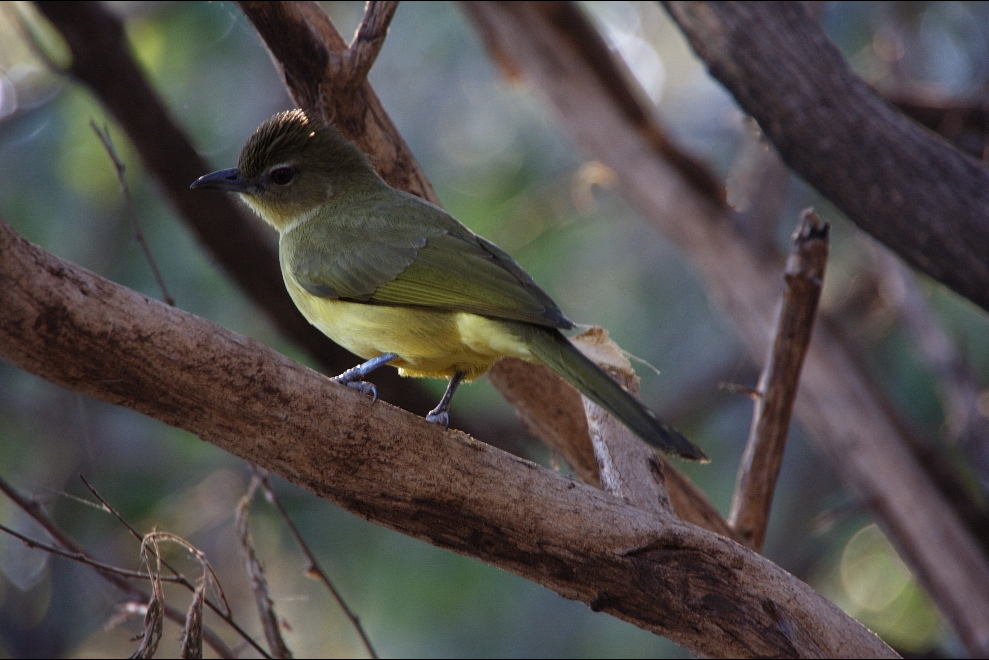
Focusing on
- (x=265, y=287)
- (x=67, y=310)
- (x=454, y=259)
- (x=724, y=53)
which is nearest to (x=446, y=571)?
(x=265, y=287)

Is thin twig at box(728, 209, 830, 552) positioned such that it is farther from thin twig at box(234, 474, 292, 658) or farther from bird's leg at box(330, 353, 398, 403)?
thin twig at box(234, 474, 292, 658)

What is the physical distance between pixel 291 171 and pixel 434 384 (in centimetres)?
332

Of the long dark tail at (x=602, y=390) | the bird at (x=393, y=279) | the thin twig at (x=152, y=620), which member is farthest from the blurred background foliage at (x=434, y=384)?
the thin twig at (x=152, y=620)

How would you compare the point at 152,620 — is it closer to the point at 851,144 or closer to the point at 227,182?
the point at 227,182

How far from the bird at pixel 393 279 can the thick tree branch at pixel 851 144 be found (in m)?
1.25

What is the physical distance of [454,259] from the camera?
11.6 ft

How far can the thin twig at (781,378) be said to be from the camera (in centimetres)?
412

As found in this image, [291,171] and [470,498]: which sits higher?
[291,171]

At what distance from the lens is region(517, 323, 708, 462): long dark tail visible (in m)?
2.70

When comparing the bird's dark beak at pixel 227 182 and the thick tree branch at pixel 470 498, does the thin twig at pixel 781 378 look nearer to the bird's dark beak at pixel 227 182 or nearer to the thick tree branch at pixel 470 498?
the thick tree branch at pixel 470 498

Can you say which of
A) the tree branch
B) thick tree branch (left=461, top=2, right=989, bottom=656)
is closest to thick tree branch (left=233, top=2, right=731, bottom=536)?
the tree branch

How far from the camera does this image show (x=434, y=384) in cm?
723

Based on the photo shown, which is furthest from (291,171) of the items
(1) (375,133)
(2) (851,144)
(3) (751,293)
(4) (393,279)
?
(3) (751,293)

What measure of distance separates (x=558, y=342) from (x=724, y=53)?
1.62 meters
